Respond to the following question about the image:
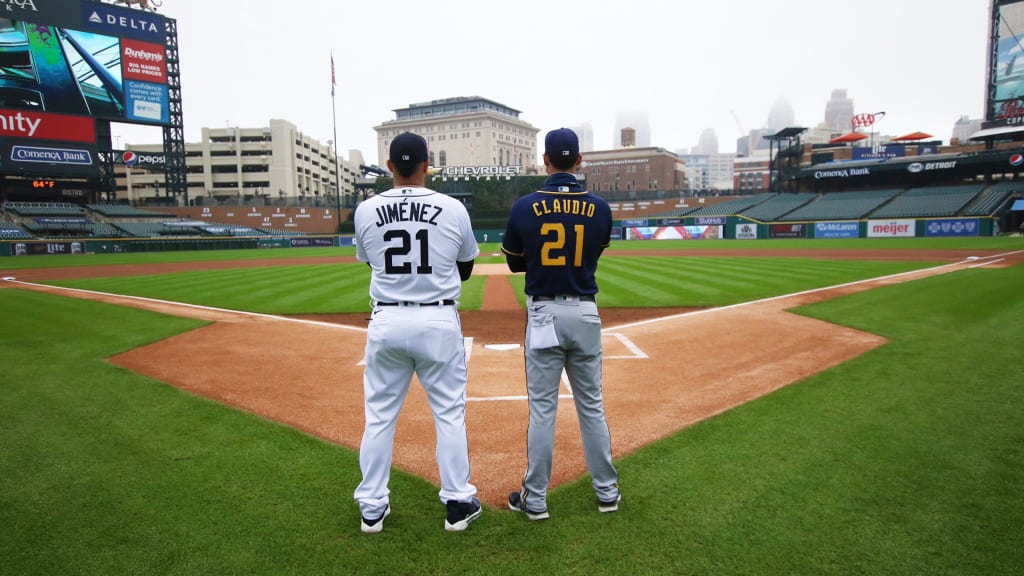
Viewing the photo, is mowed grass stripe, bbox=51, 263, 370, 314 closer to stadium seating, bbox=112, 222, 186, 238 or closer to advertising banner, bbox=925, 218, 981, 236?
stadium seating, bbox=112, 222, 186, 238

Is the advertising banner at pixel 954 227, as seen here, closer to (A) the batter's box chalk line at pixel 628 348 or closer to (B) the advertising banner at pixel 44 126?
(A) the batter's box chalk line at pixel 628 348

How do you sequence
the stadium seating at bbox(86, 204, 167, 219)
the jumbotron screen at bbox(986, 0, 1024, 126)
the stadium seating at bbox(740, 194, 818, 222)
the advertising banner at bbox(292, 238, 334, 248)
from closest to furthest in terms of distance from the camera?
the jumbotron screen at bbox(986, 0, 1024, 126) < the stadium seating at bbox(86, 204, 167, 219) < the advertising banner at bbox(292, 238, 334, 248) < the stadium seating at bbox(740, 194, 818, 222)

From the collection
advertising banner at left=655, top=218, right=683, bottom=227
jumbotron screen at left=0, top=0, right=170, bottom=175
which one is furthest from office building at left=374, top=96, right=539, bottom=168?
jumbotron screen at left=0, top=0, right=170, bottom=175

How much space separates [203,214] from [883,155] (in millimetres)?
68996

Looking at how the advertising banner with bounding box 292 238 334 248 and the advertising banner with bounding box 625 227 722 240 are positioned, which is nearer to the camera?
the advertising banner with bounding box 292 238 334 248

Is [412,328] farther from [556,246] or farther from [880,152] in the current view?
[880,152]

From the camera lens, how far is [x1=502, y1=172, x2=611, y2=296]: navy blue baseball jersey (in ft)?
10.6

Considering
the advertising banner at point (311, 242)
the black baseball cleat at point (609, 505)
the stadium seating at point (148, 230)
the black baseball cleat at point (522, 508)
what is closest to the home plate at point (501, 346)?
the black baseball cleat at point (522, 508)

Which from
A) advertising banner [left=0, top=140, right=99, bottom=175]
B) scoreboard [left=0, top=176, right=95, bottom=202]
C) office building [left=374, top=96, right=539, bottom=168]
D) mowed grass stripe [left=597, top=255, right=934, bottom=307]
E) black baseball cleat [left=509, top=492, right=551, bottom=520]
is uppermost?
office building [left=374, top=96, right=539, bottom=168]

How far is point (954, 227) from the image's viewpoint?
37.3m

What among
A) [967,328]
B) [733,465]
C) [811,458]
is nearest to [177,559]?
[733,465]

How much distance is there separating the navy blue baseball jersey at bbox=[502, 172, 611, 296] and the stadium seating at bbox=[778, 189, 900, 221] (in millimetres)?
48461

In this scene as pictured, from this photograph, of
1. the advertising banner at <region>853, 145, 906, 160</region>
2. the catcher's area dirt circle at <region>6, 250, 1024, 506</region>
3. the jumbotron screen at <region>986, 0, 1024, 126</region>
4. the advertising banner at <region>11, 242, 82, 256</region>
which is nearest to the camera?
the catcher's area dirt circle at <region>6, 250, 1024, 506</region>

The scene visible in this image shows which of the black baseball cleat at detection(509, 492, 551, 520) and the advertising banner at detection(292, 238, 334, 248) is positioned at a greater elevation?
the advertising banner at detection(292, 238, 334, 248)
